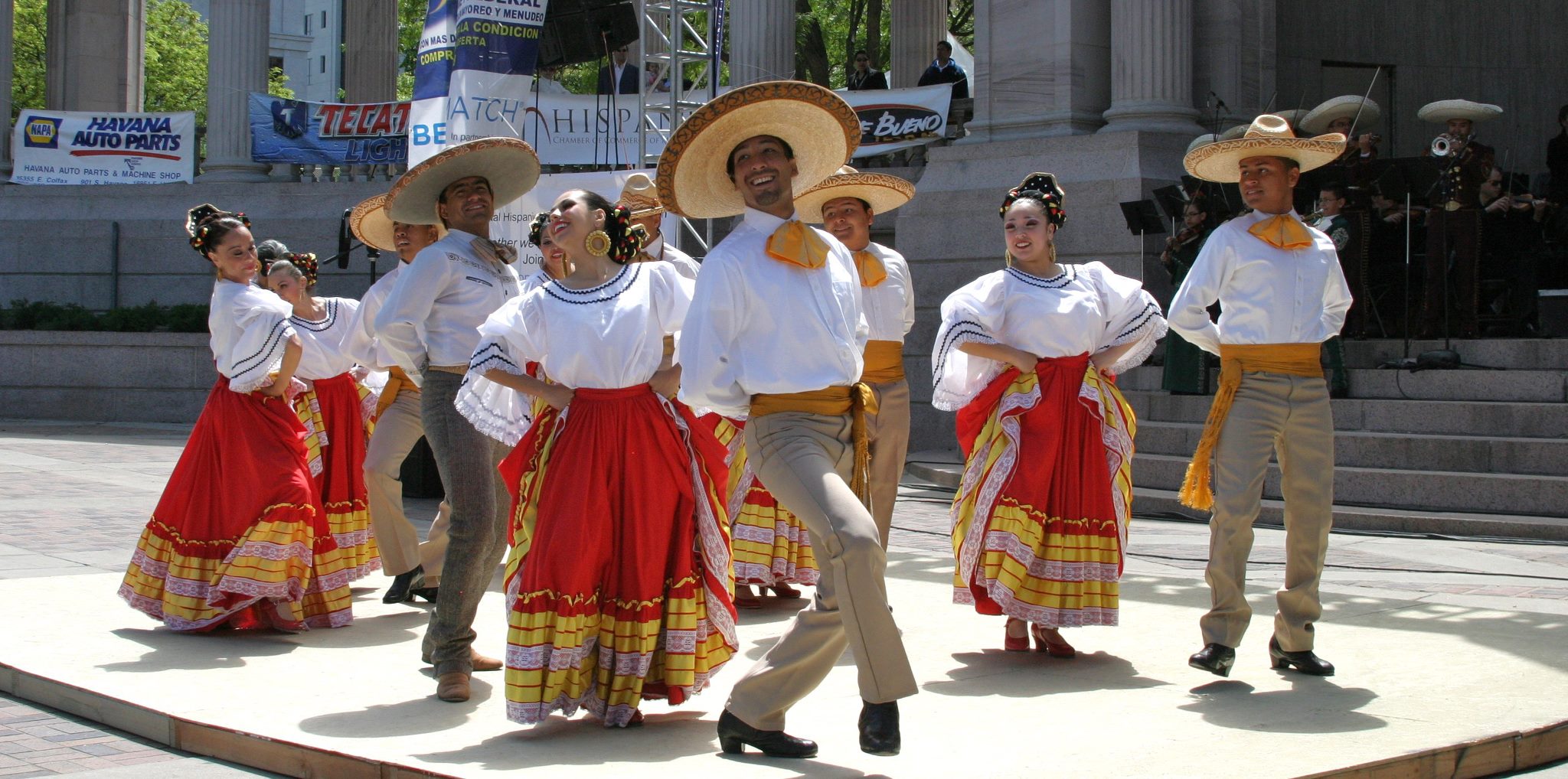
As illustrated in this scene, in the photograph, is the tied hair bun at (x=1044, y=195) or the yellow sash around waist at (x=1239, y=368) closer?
the yellow sash around waist at (x=1239, y=368)

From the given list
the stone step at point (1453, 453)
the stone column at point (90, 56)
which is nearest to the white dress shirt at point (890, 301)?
the stone step at point (1453, 453)

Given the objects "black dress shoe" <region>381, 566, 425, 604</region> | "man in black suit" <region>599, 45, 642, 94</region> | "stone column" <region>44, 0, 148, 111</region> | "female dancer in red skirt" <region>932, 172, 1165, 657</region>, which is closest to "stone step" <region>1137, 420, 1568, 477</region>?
"female dancer in red skirt" <region>932, 172, 1165, 657</region>

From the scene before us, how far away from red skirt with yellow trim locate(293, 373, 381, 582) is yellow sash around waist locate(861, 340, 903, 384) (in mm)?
2681

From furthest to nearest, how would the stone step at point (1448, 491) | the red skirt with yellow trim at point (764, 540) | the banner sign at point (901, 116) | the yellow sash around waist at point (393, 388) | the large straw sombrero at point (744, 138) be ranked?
the banner sign at point (901, 116), the stone step at point (1448, 491), the yellow sash around waist at point (393, 388), the red skirt with yellow trim at point (764, 540), the large straw sombrero at point (744, 138)

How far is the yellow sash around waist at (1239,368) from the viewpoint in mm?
6367

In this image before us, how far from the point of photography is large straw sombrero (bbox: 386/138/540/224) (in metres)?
6.32

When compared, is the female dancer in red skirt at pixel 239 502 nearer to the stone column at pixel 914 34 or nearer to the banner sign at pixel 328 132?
the banner sign at pixel 328 132

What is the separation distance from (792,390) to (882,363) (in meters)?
3.12

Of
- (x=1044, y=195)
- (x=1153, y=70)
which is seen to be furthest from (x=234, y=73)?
(x=1044, y=195)

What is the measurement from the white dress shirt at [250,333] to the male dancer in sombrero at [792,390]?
3018 mm

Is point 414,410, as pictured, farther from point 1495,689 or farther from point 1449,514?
point 1449,514

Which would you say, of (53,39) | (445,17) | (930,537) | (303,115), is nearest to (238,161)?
(303,115)

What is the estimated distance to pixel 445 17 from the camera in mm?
15383

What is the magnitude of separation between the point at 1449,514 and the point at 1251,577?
3.21m
